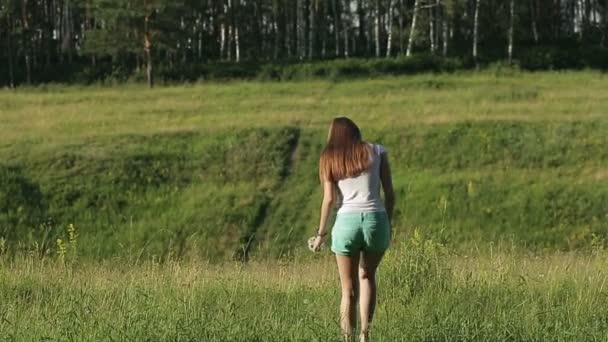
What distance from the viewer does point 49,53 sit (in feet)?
194

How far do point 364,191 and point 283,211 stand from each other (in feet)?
49.4

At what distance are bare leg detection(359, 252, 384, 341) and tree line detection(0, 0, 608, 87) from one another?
125ft

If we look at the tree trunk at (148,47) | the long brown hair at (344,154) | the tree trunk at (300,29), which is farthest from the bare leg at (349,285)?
the tree trunk at (300,29)

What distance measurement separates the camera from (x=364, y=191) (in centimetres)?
567

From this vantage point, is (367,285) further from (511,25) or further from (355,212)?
(511,25)

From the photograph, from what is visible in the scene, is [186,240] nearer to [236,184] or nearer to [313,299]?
[236,184]

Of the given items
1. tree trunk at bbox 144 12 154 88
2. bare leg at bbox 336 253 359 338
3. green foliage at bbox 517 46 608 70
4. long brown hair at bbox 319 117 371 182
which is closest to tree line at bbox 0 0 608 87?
tree trunk at bbox 144 12 154 88

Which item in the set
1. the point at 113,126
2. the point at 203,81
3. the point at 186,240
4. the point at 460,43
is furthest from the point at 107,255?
the point at 460,43

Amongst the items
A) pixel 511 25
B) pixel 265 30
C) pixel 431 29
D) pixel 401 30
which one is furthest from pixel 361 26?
pixel 511 25

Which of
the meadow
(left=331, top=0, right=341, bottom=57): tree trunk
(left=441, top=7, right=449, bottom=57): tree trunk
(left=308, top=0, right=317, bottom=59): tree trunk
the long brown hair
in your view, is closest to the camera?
the long brown hair

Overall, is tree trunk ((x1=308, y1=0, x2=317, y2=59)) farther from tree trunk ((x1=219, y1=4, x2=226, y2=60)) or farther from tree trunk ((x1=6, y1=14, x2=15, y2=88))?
tree trunk ((x1=6, y1=14, x2=15, y2=88))

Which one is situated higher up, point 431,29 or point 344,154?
point 431,29

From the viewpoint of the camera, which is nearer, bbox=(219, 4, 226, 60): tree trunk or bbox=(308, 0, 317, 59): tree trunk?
bbox=(308, 0, 317, 59): tree trunk

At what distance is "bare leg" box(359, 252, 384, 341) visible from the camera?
5.62m
